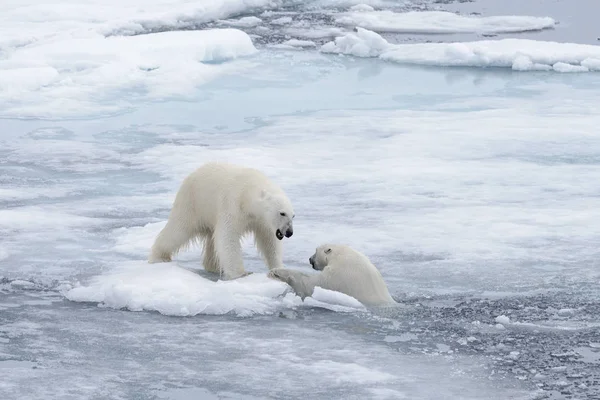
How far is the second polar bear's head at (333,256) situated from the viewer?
5.23m

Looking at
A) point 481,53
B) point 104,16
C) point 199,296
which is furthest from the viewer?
point 104,16

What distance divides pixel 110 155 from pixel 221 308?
429 centimetres

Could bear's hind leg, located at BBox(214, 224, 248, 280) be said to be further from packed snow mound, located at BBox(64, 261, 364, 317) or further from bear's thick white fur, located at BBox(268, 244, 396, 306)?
bear's thick white fur, located at BBox(268, 244, 396, 306)

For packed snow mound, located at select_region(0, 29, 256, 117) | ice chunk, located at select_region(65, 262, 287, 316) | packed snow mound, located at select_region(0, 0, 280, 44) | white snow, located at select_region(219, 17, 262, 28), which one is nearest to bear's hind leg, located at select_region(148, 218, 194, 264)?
ice chunk, located at select_region(65, 262, 287, 316)

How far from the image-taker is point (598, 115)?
1075cm

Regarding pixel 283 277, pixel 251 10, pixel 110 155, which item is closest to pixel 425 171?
pixel 110 155

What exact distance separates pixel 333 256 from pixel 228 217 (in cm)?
56

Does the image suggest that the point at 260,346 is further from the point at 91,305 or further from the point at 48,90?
the point at 48,90

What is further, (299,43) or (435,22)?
(435,22)

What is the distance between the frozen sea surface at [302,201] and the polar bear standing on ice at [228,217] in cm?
18

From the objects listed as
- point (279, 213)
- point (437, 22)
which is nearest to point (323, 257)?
point (279, 213)

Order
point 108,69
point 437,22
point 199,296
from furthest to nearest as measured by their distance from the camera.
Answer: point 437,22
point 108,69
point 199,296

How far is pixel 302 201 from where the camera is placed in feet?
24.8

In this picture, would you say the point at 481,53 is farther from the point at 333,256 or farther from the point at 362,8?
the point at 333,256
